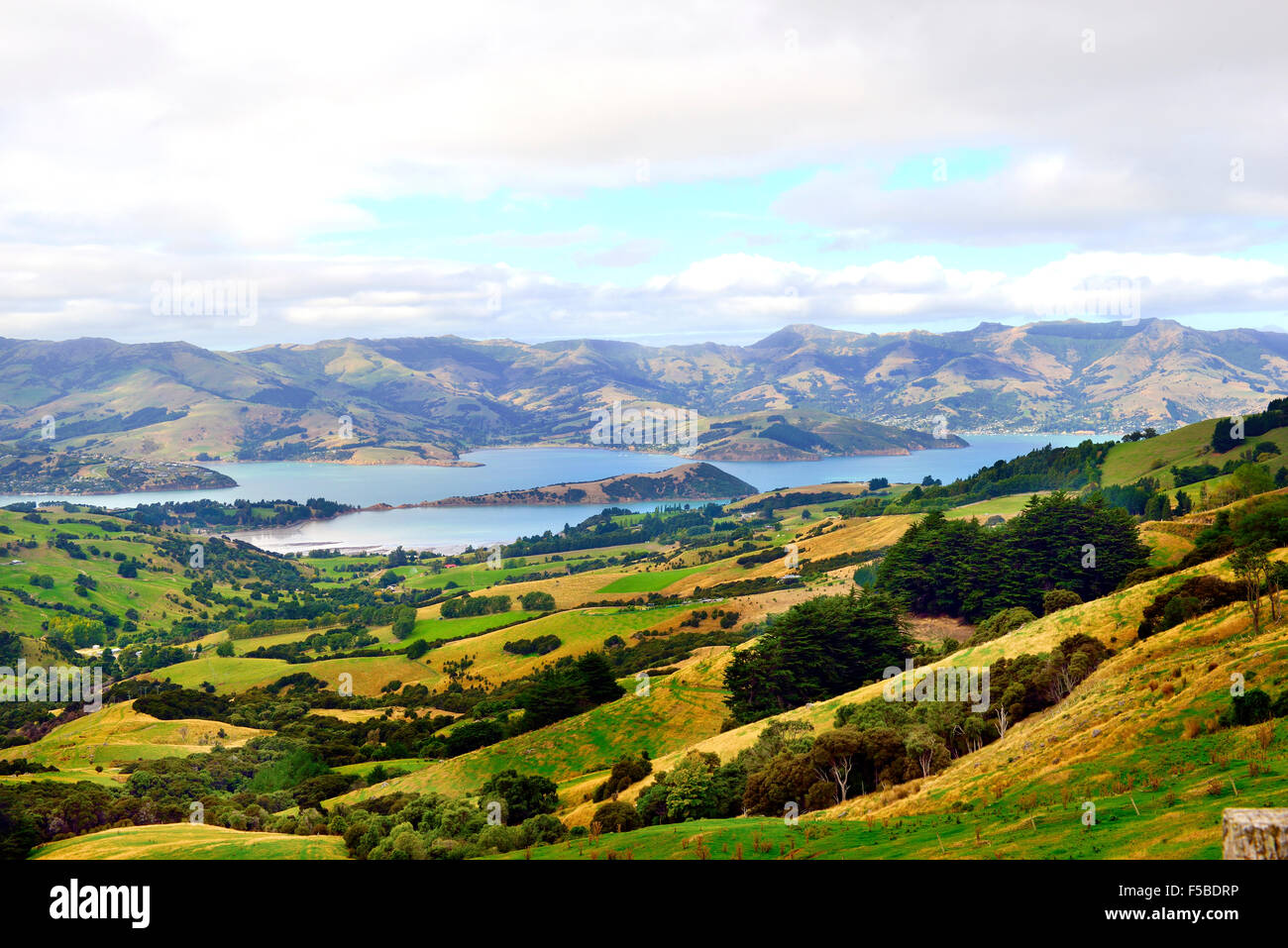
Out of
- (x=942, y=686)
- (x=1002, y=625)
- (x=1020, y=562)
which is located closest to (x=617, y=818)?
(x=942, y=686)

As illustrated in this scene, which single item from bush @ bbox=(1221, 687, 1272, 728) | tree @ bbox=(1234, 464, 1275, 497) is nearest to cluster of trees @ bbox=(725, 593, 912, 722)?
bush @ bbox=(1221, 687, 1272, 728)

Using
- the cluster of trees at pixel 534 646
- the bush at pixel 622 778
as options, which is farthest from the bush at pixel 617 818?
the cluster of trees at pixel 534 646

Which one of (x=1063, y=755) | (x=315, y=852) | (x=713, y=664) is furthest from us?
(x=713, y=664)

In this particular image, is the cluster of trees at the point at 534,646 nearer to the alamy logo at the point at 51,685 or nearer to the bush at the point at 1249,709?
the alamy logo at the point at 51,685

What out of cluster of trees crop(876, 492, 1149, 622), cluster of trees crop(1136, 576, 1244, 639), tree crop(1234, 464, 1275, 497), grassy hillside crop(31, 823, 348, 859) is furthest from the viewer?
tree crop(1234, 464, 1275, 497)

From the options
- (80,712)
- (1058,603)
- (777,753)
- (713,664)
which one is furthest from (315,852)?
(80,712)

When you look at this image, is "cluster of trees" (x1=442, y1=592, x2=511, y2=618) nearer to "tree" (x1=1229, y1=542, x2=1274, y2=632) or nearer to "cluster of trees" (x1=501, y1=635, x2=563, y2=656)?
"cluster of trees" (x1=501, y1=635, x2=563, y2=656)
